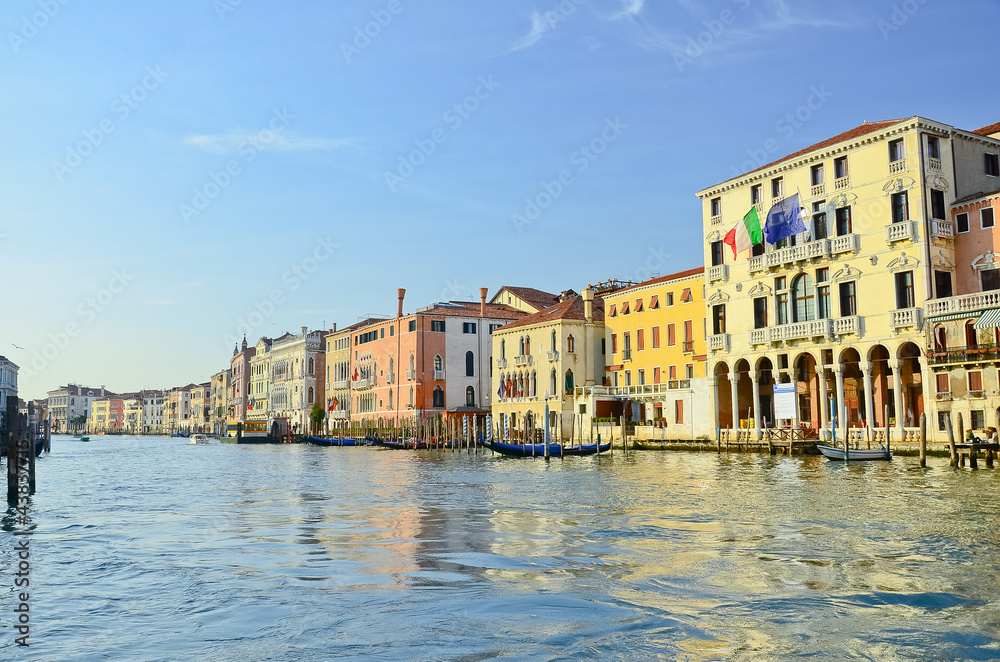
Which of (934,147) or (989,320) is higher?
(934,147)

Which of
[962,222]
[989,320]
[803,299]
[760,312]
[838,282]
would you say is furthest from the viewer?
[760,312]

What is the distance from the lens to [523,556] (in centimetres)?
940

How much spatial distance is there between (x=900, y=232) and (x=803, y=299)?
16.7ft

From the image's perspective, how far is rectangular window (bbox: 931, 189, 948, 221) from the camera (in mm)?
29625

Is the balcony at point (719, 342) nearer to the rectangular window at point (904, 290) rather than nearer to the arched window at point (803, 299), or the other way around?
the arched window at point (803, 299)

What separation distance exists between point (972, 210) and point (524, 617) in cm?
2823

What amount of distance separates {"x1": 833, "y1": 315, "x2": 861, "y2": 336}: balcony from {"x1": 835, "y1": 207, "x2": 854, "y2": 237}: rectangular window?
10.4ft

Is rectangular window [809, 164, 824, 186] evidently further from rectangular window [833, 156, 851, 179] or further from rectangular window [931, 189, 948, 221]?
rectangular window [931, 189, 948, 221]

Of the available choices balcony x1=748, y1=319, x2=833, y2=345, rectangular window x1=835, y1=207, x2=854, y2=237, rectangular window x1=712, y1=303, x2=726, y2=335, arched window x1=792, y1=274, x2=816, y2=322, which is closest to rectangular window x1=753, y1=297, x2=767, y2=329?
balcony x1=748, y1=319, x2=833, y2=345

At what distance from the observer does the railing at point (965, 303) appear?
26.3m

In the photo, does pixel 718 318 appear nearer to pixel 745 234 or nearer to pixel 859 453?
pixel 745 234

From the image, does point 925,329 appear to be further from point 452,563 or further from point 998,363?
point 452,563

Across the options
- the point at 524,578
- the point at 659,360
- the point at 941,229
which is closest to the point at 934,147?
the point at 941,229

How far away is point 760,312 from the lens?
35.9 m
